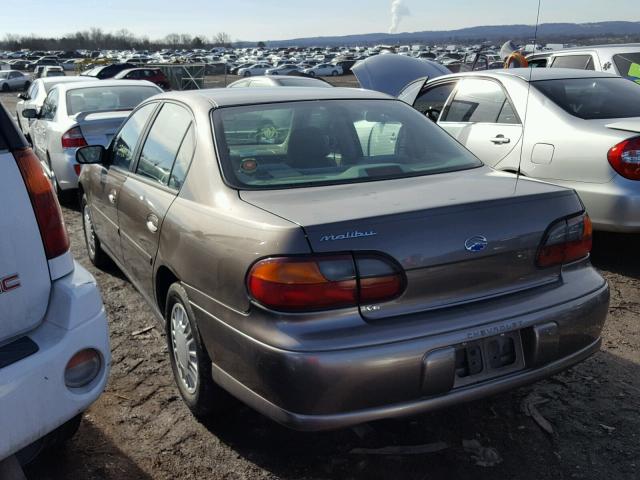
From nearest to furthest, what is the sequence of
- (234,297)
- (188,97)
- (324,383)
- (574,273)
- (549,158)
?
(324,383), (234,297), (574,273), (188,97), (549,158)

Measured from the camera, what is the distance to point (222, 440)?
2.75 metres

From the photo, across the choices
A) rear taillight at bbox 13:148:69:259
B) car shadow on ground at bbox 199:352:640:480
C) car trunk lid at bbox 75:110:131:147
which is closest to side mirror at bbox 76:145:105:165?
rear taillight at bbox 13:148:69:259

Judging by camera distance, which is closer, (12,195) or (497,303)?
(12,195)

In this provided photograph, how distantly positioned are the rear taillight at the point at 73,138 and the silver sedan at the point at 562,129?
4111 mm

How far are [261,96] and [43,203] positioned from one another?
145 centimetres

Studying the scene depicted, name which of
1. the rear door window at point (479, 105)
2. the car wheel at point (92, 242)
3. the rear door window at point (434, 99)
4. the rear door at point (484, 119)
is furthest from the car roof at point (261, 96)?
the rear door window at point (434, 99)

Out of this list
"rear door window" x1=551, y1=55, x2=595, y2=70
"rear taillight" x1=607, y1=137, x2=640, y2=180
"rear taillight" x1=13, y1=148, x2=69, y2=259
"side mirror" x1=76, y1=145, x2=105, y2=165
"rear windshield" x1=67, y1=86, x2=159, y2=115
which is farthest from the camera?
"rear door window" x1=551, y1=55, x2=595, y2=70

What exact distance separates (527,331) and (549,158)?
9.16 feet

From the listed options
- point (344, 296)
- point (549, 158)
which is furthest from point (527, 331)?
point (549, 158)

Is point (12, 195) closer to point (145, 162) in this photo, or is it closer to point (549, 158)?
point (145, 162)

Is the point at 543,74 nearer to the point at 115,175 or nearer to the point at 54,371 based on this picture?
the point at 115,175

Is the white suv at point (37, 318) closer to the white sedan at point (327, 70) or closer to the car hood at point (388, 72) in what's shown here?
the car hood at point (388, 72)

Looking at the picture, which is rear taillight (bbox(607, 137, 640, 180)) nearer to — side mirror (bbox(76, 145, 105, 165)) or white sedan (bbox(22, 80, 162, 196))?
side mirror (bbox(76, 145, 105, 165))

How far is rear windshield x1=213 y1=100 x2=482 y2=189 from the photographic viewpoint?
2.83 m
